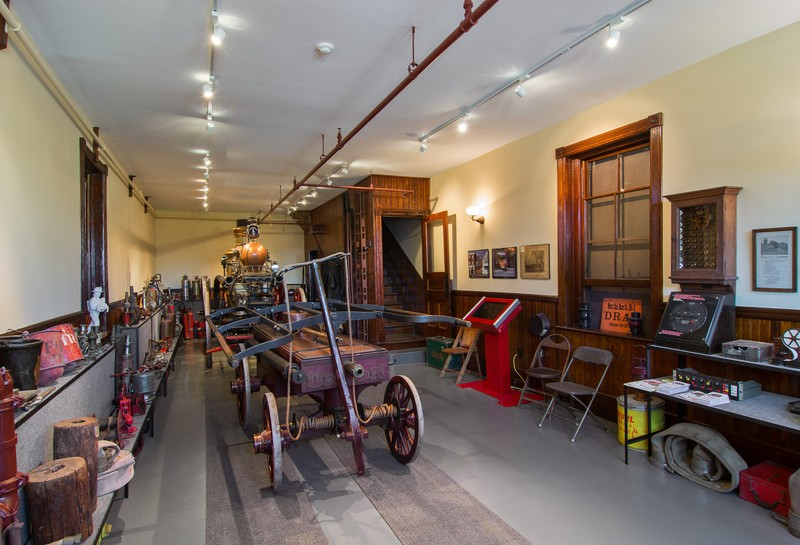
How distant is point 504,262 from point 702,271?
3.18 m

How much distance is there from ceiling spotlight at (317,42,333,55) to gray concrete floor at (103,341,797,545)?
3718mm

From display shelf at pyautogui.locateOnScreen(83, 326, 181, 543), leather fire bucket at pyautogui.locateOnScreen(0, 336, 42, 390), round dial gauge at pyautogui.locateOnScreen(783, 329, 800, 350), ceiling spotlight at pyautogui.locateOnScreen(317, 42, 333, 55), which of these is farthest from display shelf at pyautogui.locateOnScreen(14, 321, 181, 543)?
round dial gauge at pyautogui.locateOnScreen(783, 329, 800, 350)

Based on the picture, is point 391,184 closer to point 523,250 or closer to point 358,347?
point 523,250

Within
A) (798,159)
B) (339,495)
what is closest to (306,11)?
(339,495)

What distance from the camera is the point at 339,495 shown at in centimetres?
347

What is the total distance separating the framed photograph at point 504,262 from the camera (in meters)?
6.71

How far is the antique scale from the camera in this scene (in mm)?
3746

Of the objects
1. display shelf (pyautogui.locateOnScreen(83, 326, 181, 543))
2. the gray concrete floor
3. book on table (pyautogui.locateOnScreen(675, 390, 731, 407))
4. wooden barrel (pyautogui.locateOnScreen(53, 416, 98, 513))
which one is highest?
wooden barrel (pyautogui.locateOnScreen(53, 416, 98, 513))

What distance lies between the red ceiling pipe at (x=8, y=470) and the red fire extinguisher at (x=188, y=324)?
35.0 ft

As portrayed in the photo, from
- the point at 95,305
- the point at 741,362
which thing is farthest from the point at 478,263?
the point at 95,305

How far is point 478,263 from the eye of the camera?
24.8 feet

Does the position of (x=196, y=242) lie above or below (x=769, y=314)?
above

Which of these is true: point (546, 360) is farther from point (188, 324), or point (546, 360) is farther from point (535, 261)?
point (188, 324)

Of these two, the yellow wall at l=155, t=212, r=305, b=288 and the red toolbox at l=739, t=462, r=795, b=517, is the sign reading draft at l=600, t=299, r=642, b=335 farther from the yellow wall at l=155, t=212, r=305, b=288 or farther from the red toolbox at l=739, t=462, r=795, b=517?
the yellow wall at l=155, t=212, r=305, b=288
